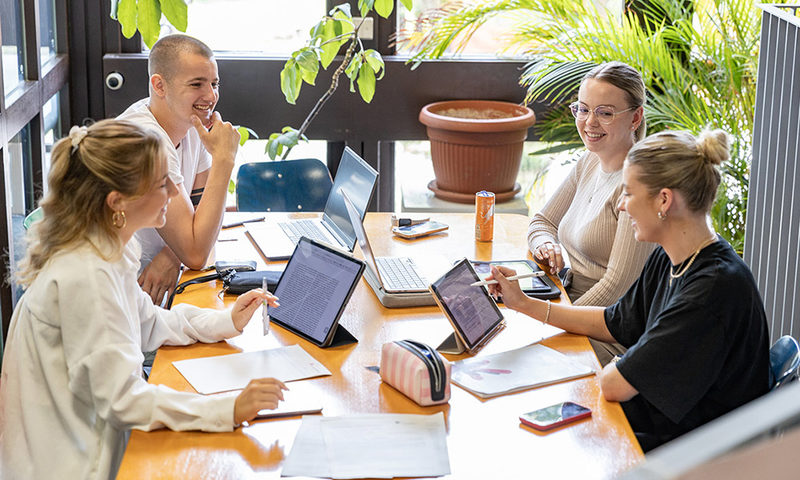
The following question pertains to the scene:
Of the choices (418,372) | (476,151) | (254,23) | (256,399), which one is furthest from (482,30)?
(256,399)

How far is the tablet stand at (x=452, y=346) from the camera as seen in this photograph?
6.80 feet

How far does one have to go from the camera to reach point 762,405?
1.63 feet

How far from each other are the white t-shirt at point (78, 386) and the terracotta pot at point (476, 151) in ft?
8.45

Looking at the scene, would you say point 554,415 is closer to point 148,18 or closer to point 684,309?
point 684,309

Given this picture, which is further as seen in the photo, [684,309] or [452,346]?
[452,346]

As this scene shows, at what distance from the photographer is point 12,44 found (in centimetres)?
344

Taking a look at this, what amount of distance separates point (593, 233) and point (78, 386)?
1551 millimetres

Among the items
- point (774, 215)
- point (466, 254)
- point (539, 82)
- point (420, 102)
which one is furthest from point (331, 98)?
point (774, 215)

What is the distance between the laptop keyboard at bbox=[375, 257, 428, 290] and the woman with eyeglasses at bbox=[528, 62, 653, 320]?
430 millimetres

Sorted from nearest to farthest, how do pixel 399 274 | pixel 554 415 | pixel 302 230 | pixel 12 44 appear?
pixel 554 415 → pixel 399 274 → pixel 302 230 → pixel 12 44

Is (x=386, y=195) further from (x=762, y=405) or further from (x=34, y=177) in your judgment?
(x=762, y=405)

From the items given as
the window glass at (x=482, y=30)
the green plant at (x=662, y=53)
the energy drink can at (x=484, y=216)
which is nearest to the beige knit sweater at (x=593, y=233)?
the energy drink can at (x=484, y=216)

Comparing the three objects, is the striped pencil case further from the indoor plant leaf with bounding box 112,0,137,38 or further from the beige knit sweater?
the indoor plant leaf with bounding box 112,0,137,38

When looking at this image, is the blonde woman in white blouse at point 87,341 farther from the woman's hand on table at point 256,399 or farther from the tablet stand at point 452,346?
the tablet stand at point 452,346
